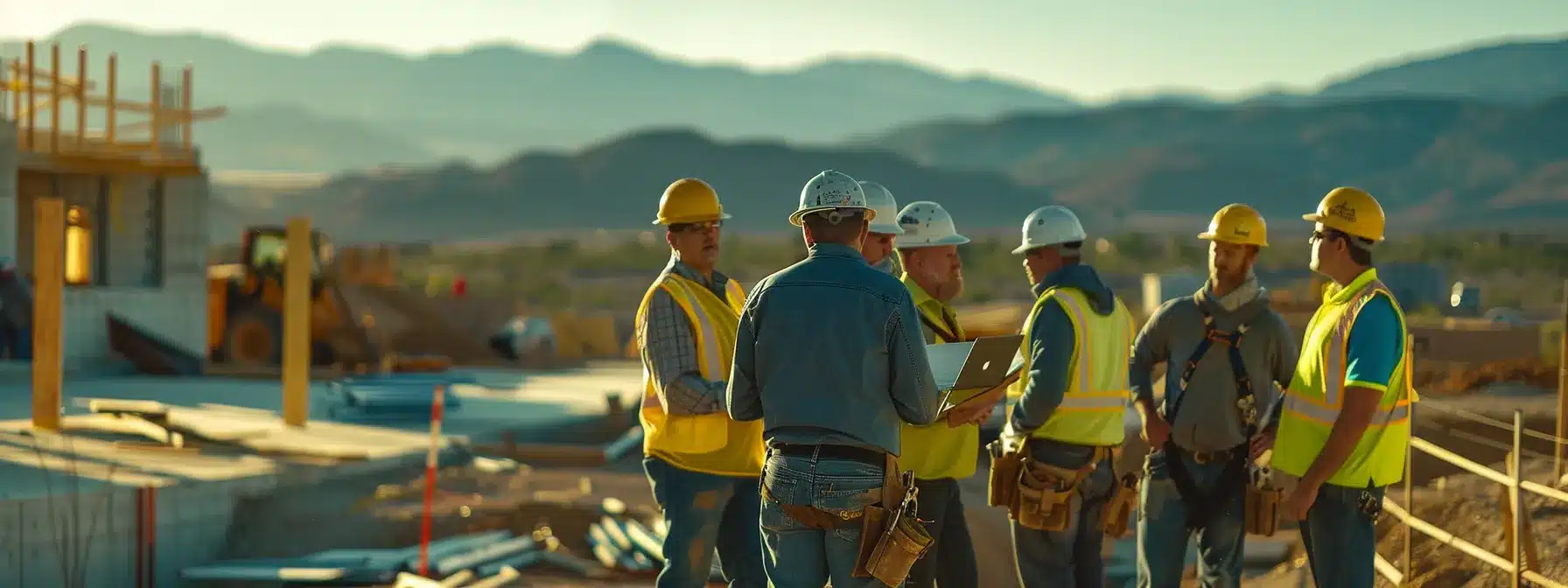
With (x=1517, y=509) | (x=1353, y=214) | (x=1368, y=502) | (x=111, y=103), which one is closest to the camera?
(x=1368, y=502)

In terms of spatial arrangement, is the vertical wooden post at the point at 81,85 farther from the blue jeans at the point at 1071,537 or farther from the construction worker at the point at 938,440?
the blue jeans at the point at 1071,537

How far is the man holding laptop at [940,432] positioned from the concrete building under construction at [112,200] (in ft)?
61.6

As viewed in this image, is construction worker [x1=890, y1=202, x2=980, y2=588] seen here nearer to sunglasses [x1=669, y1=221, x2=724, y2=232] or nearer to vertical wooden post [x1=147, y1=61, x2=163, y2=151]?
sunglasses [x1=669, y1=221, x2=724, y2=232]

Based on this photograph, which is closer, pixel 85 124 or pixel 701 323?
pixel 701 323

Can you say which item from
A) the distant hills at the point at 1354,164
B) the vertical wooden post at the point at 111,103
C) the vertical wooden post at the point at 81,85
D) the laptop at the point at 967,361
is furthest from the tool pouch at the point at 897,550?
the distant hills at the point at 1354,164

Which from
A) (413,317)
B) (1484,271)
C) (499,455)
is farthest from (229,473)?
(1484,271)

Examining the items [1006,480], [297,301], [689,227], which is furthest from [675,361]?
[297,301]

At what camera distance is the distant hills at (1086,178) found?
148 metres

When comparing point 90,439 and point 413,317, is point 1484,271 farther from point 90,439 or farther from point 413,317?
point 90,439

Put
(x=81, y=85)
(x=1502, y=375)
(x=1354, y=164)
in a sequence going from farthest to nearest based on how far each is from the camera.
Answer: (x=1354, y=164), (x=1502, y=375), (x=81, y=85)

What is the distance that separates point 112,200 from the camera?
88.3 ft

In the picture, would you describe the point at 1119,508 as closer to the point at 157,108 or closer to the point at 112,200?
the point at 157,108

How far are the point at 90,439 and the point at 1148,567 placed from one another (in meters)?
11.4

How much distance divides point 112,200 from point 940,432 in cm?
2289
